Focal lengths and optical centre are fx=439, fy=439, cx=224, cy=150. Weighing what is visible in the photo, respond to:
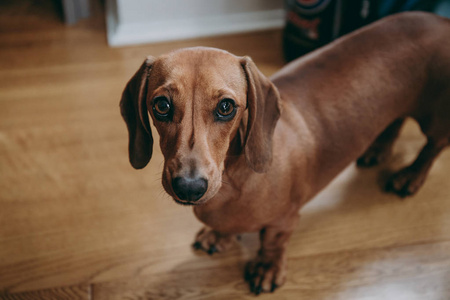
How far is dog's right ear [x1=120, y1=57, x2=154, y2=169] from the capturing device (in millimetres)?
1136

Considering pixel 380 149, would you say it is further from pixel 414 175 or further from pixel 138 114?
pixel 138 114

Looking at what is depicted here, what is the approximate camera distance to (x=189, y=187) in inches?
38.8

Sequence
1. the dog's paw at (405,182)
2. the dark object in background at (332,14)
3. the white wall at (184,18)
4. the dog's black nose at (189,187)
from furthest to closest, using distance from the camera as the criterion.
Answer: the white wall at (184,18) < the dark object in background at (332,14) < the dog's paw at (405,182) < the dog's black nose at (189,187)

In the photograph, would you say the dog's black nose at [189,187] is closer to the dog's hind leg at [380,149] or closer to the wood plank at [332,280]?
the wood plank at [332,280]

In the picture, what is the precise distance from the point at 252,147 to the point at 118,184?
77 cm

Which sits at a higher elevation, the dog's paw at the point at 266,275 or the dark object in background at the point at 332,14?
the dark object in background at the point at 332,14

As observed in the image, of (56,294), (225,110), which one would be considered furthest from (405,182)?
(56,294)

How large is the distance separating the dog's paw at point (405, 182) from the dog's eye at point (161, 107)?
1.05 metres

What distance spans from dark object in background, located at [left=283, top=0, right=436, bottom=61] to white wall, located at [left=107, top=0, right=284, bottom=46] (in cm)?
35

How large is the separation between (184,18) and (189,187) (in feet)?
5.69

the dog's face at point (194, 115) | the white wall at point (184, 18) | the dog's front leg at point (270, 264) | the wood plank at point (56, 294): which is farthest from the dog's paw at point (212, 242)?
the white wall at point (184, 18)

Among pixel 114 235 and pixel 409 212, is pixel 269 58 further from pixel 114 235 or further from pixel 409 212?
pixel 114 235

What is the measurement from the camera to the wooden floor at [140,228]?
56.3 inches

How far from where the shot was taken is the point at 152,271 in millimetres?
1466
